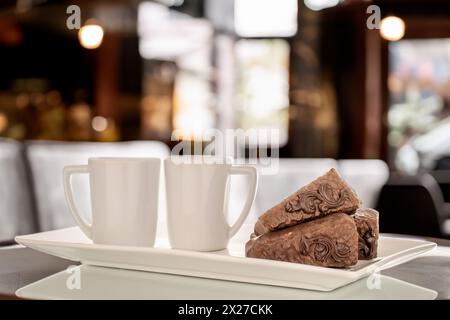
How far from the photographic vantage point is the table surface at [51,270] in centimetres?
78

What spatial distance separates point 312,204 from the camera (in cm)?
83

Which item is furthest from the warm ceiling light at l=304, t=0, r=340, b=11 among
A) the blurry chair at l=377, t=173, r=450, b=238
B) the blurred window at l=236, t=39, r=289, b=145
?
the blurry chair at l=377, t=173, r=450, b=238

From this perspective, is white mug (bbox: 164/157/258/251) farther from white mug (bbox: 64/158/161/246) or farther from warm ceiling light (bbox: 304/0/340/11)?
warm ceiling light (bbox: 304/0/340/11)

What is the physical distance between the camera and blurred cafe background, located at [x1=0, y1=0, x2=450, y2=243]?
19.0 feet

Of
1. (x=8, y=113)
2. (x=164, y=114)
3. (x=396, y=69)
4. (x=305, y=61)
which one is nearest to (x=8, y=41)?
(x=8, y=113)

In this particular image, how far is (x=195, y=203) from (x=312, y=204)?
0.53 feet

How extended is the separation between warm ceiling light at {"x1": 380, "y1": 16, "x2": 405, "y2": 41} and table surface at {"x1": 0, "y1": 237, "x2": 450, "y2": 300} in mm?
4944

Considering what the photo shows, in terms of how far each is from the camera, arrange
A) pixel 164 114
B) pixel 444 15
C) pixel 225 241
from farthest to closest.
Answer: pixel 164 114
pixel 444 15
pixel 225 241

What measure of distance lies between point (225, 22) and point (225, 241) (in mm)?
5610

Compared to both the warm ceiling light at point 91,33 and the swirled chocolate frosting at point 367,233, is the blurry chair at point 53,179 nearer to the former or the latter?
the swirled chocolate frosting at point 367,233

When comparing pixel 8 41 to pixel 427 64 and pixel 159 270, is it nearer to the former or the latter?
pixel 427 64

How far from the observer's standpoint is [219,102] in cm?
629

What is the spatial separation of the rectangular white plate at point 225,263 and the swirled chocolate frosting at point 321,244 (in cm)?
3

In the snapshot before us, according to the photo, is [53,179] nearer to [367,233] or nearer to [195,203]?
[195,203]
